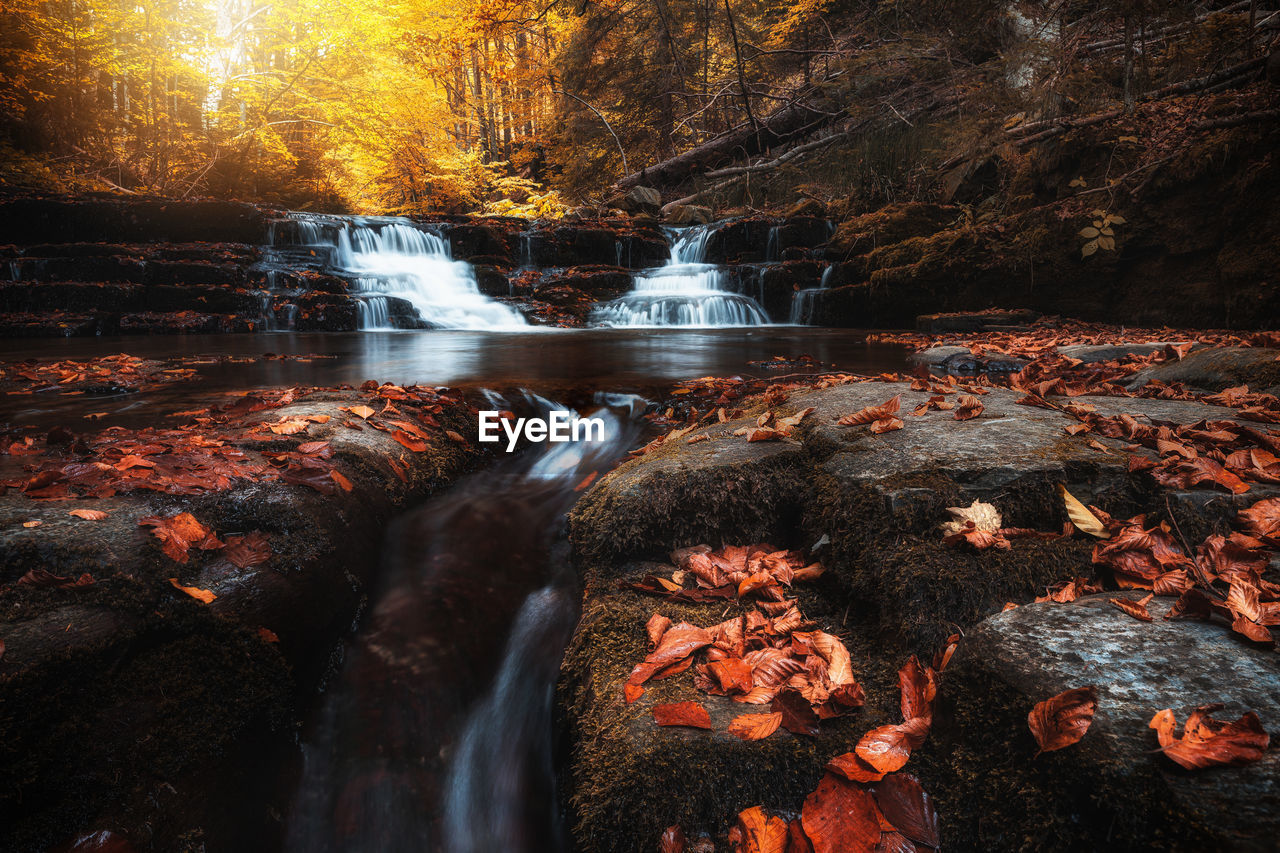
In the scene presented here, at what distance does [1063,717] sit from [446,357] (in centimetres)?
753

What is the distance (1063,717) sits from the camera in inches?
44.9

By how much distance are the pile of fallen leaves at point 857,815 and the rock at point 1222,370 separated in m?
4.08

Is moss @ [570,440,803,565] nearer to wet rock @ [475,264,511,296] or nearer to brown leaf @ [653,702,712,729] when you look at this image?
brown leaf @ [653,702,712,729]

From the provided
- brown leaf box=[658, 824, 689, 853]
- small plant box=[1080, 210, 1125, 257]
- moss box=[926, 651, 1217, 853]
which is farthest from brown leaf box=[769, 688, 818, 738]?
small plant box=[1080, 210, 1125, 257]

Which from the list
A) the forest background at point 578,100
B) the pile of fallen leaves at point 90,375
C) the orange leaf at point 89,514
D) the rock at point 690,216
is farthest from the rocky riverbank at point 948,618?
the rock at point 690,216

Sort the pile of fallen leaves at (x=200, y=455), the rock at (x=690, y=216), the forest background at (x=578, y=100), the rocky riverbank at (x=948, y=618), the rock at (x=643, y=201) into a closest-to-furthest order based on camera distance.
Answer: the rocky riverbank at (x=948, y=618) → the pile of fallen leaves at (x=200, y=455) → the forest background at (x=578, y=100) → the rock at (x=690, y=216) → the rock at (x=643, y=201)

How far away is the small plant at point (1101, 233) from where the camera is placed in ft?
27.5

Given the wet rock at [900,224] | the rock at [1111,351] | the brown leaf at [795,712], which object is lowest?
the brown leaf at [795,712]

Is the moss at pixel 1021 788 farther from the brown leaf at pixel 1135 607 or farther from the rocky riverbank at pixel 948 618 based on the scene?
the brown leaf at pixel 1135 607

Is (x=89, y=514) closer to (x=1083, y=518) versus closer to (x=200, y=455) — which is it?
(x=200, y=455)

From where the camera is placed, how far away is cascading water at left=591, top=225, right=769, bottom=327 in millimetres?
12633

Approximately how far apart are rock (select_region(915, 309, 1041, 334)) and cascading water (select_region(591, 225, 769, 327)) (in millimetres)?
3869

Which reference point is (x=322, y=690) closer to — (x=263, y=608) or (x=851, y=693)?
(x=263, y=608)

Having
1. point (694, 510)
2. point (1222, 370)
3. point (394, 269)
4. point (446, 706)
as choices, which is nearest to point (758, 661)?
point (694, 510)
